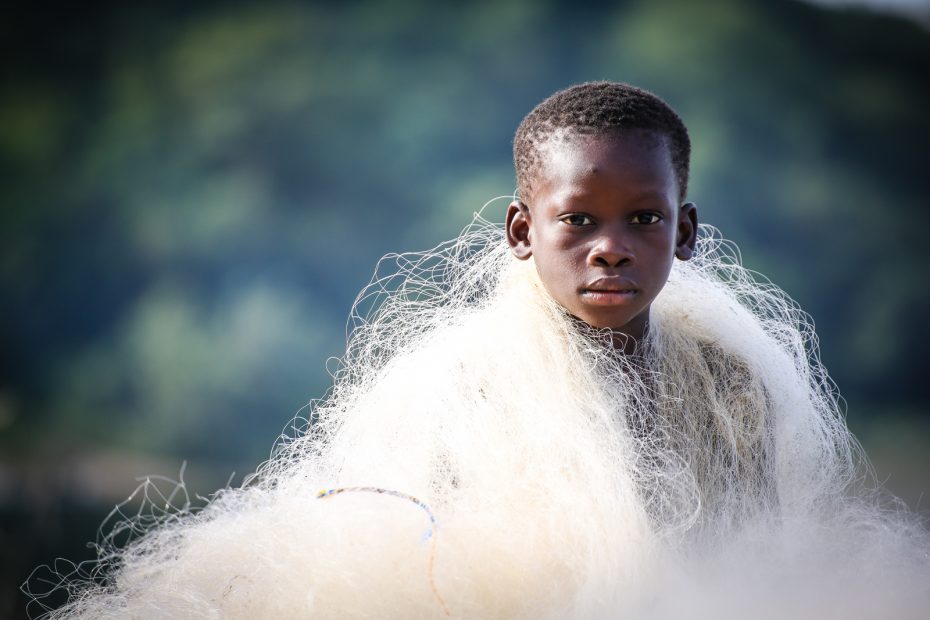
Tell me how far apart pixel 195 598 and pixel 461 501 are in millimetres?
381

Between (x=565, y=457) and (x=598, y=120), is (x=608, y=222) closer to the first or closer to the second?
(x=598, y=120)

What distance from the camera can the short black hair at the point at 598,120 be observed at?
4.44 ft

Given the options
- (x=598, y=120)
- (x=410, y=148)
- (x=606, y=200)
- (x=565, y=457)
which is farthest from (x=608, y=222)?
(x=410, y=148)

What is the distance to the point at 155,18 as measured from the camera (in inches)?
254

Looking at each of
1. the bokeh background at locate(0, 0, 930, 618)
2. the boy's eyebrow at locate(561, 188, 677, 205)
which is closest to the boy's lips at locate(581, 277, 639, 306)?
the boy's eyebrow at locate(561, 188, 677, 205)

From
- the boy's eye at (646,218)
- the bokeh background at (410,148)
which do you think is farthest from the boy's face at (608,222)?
the bokeh background at (410,148)

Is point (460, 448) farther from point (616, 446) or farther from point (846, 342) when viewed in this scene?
point (846, 342)

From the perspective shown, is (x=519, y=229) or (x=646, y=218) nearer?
(x=646, y=218)

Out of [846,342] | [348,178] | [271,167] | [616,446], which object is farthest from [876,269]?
[616,446]

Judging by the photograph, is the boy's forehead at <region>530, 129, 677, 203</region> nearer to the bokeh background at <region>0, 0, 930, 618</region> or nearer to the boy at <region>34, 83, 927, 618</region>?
the boy at <region>34, 83, 927, 618</region>

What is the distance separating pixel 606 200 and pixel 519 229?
203 mm

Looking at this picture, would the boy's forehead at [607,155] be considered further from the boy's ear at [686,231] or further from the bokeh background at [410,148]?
the bokeh background at [410,148]

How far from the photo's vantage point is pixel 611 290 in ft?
4.33

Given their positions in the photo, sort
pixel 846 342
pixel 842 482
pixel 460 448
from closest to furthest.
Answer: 1. pixel 460 448
2. pixel 842 482
3. pixel 846 342
